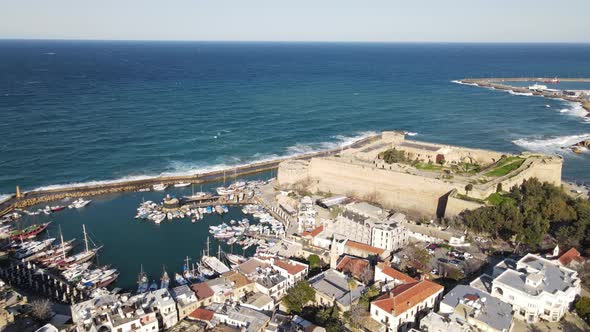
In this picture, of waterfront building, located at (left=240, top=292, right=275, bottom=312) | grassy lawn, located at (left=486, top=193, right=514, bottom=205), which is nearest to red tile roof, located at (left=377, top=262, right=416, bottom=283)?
waterfront building, located at (left=240, top=292, right=275, bottom=312)

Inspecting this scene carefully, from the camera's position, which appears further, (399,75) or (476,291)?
(399,75)

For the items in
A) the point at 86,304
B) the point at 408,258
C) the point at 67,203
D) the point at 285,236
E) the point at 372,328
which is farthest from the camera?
the point at 67,203

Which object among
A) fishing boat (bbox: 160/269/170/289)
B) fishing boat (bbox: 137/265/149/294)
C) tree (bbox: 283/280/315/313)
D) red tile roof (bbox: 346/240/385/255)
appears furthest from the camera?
red tile roof (bbox: 346/240/385/255)

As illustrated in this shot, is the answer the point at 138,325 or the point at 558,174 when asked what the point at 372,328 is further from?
the point at 558,174

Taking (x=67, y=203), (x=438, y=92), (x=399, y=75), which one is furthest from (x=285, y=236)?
(x=399, y=75)

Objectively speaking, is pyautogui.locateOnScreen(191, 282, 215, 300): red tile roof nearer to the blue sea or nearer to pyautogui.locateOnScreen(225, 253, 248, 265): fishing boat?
pyautogui.locateOnScreen(225, 253, 248, 265): fishing boat

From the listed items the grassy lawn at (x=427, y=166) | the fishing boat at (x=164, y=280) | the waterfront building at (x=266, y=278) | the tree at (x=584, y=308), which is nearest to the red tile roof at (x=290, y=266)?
the waterfront building at (x=266, y=278)
